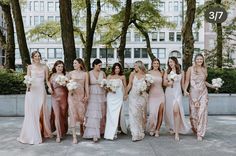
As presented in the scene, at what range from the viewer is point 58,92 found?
32.7 ft

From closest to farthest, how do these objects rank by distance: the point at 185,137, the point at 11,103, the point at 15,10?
the point at 185,137, the point at 11,103, the point at 15,10

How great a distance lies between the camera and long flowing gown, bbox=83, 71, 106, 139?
392 inches

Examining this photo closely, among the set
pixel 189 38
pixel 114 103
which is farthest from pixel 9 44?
pixel 114 103

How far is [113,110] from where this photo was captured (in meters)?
10.2

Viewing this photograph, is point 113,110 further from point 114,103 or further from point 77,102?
point 77,102

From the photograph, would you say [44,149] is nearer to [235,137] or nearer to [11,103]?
[235,137]

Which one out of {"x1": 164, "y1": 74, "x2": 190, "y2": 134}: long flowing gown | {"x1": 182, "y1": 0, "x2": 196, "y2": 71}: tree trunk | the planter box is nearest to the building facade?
{"x1": 182, "y1": 0, "x2": 196, "y2": 71}: tree trunk

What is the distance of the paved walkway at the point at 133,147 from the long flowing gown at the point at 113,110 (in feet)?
0.90

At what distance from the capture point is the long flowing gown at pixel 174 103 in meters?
10.3

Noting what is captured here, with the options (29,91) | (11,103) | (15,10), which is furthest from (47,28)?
(29,91)

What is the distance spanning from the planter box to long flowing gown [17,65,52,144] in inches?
197

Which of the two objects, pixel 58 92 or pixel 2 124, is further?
pixel 2 124

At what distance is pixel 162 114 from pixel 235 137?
A: 2.02 m

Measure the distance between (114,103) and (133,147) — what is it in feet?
4.75
